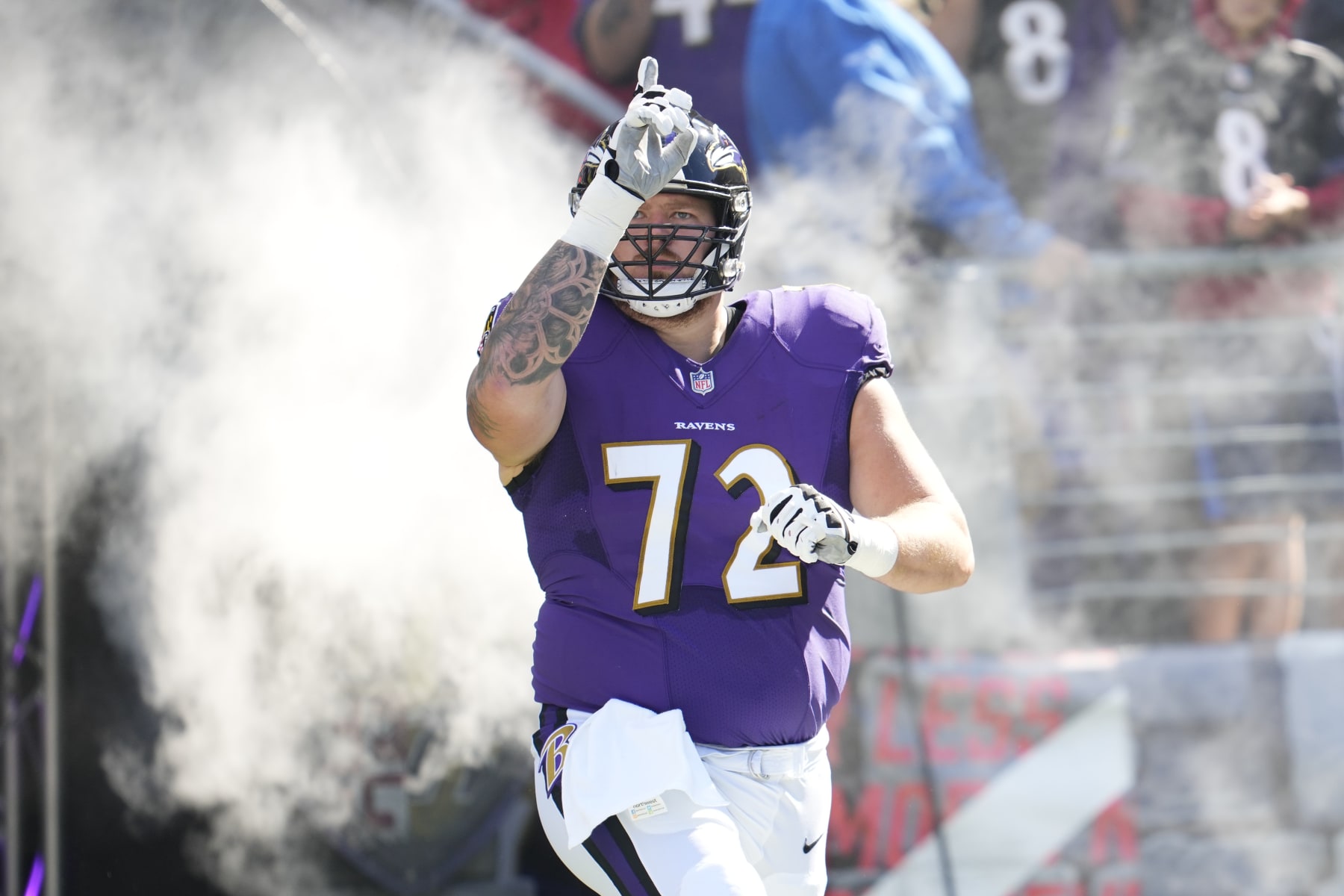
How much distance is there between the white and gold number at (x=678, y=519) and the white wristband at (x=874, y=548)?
235mm

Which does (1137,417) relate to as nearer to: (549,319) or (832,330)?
(832,330)

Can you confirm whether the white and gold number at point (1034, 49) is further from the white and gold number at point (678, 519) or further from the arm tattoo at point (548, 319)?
the arm tattoo at point (548, 319)

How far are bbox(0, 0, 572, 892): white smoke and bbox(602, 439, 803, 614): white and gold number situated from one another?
207cm

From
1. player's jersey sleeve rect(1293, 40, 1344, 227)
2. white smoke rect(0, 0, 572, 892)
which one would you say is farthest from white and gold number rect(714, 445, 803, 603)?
player's jersey sleeve rect(1293, 40, 1344, 227)

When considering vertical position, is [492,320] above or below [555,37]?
below

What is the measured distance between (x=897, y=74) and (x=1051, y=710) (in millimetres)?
2164

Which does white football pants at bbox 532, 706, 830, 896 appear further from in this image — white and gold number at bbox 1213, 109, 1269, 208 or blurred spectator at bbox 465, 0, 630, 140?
white and gold number at bbox 1213, 109, 1269, 208

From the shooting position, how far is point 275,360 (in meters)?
4.18

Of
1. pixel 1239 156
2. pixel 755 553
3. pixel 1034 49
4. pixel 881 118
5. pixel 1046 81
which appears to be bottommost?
pixel 755 553

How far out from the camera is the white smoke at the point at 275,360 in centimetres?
399

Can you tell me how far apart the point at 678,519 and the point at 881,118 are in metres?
2.64

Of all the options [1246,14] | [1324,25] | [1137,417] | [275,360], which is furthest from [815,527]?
[1324,25]

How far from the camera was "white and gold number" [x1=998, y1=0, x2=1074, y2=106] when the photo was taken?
4.56 m

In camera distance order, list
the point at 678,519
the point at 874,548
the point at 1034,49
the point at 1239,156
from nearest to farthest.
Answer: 1. the point at 874,548
2. the point at 678,519
3. the point at 1034,49
4. the point at 1239,156
